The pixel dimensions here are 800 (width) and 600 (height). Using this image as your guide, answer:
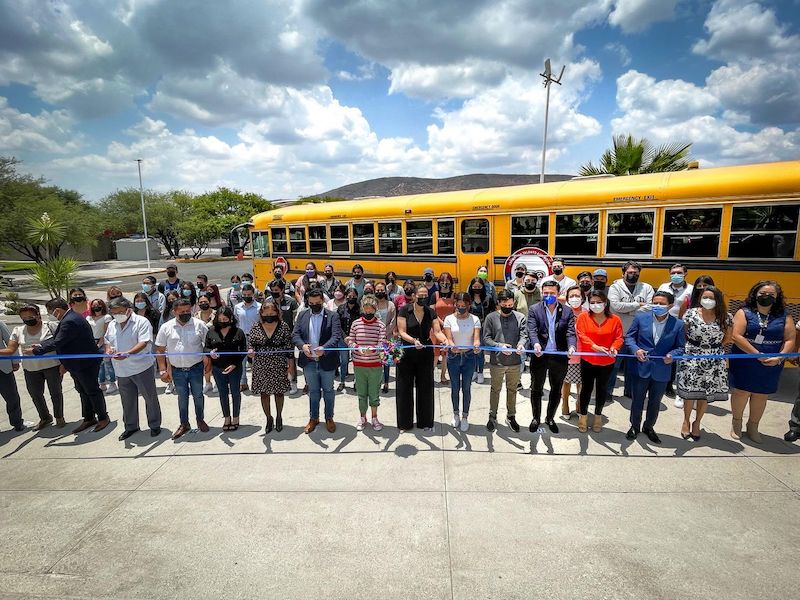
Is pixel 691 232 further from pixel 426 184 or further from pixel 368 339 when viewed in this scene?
pixel 426 184

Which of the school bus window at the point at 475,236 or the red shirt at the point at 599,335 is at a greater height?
the school bus window at the point at 475,236

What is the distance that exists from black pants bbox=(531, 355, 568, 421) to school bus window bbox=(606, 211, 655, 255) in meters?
3.72

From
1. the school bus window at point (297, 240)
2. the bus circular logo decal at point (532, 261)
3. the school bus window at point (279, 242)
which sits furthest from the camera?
the school bus window at point (279, 242)

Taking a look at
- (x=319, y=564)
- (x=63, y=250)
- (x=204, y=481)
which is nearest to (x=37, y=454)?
(x=204, y=481)

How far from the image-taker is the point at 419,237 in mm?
10078

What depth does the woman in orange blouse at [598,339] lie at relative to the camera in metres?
4.89

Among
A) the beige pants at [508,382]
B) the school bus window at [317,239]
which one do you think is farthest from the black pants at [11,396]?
the school bus window at [317,239]

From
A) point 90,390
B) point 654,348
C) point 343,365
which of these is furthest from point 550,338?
point 90,390

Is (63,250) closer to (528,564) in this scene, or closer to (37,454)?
(37,454)

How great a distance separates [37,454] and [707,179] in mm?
10450

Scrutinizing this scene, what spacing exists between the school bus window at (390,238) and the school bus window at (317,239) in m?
2.10

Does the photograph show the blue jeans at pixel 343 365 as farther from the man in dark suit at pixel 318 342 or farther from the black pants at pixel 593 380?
the black pants at pixel 593 380

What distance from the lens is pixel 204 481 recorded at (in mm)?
4391

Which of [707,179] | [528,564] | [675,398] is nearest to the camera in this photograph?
[528,564]
